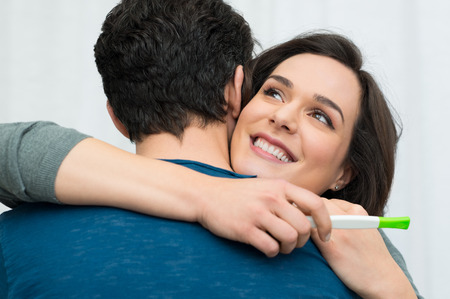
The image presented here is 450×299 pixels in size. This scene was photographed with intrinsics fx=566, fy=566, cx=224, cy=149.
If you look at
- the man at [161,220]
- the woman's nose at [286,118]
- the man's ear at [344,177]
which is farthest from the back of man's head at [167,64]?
the man's ear at [344,177]

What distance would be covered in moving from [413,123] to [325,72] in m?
0.79

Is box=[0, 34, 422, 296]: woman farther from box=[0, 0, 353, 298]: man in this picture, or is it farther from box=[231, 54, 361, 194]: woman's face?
box=[0, 0, 353, 298]: man

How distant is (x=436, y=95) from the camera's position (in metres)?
2.15

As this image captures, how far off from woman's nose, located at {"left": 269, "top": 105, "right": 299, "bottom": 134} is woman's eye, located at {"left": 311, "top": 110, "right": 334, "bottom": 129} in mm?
74

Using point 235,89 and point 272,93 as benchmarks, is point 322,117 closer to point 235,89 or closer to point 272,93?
point 272,93

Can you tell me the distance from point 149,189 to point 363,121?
86 centimetres

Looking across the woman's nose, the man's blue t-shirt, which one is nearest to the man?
the man's blue t-shirt

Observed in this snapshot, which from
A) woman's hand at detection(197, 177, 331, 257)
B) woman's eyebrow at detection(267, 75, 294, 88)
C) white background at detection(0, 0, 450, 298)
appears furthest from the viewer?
white background at detection(0, 0, 450, 298)

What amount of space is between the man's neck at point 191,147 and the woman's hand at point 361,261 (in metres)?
0.24

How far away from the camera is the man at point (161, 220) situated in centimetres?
92

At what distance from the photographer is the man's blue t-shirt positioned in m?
0.91

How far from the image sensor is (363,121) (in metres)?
1.62

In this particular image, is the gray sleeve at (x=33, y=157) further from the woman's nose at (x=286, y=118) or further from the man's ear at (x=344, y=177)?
the man's ear at (x=344, y=177)

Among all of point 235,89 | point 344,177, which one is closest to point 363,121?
point 344,177
